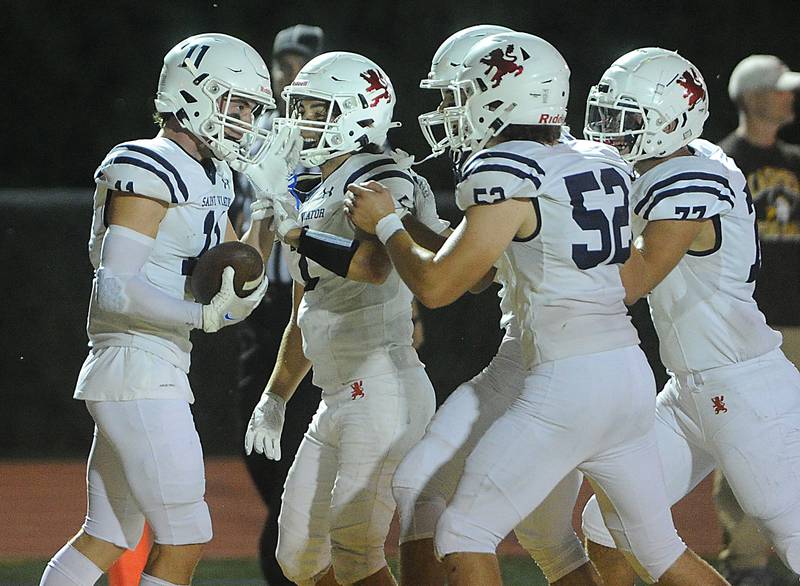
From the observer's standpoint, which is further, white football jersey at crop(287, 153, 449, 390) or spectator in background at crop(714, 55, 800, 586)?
spectator in background at crop(714, 55, 800, 586)

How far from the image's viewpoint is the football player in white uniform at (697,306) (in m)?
3.07

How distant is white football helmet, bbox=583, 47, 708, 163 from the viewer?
10.7 ft

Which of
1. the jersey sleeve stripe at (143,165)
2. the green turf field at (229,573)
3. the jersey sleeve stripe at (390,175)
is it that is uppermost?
the jersey sleeve stripe at (390,175)

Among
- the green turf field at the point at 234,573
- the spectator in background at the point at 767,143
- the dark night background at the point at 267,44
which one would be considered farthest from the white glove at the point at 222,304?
the dark night background at the point at 267,44

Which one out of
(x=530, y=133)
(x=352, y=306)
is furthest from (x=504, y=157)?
(x=352, y=306)

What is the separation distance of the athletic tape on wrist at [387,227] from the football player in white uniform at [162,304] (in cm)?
38

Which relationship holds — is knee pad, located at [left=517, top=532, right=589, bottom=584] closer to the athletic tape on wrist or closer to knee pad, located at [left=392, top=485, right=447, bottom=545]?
knee pad, located at [left=392, top=485, right=447, bottom=545]

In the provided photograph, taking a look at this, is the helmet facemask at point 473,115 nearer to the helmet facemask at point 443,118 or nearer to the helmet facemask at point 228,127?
the helmet facemask at point 443,118

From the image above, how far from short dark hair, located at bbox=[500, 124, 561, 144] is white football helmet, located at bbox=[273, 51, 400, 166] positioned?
18.6 inches

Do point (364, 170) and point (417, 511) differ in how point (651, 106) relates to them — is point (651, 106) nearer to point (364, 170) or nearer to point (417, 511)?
Answer: point (364, 170)

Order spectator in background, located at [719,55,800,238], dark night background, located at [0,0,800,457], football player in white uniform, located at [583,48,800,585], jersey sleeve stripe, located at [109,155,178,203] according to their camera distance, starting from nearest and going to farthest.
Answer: jersey sleeve stripe, located at [109,155,178,203] → football player in white uniform, located at [583,48,800,585] → spectator in background, located at [719,55,800,238] → dark night background, located at [0,0,800,457]

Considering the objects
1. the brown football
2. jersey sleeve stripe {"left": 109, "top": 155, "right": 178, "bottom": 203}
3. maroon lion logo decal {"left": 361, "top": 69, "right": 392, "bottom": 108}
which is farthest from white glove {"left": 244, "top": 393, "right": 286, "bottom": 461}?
maroon lion logo decal {"left": 361, "top": 69, "right": 392, "bottom": 108}

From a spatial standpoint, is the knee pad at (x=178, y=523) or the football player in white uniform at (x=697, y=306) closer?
→ the knee pad at (x=178, y=523)

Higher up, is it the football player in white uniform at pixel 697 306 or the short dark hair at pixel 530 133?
the short dark hair at pixel 530 133
